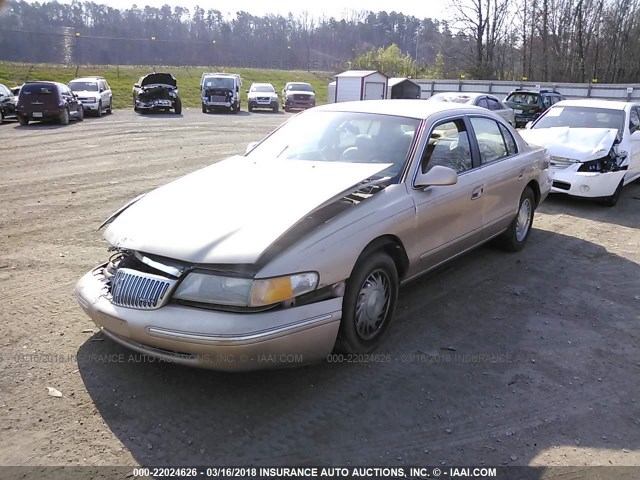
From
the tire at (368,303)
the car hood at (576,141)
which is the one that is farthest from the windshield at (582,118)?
the tire at (368,303)

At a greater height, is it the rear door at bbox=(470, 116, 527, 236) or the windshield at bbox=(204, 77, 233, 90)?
the windshield at bbox=(204, 77, 233, 90)

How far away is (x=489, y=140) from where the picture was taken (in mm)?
5438

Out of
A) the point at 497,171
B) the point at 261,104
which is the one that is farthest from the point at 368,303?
the point at 261,104

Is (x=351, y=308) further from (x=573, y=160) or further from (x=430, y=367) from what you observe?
(x=573, y=160)

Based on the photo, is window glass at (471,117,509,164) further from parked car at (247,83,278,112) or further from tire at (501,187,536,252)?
parked car at (247,83,278,112)

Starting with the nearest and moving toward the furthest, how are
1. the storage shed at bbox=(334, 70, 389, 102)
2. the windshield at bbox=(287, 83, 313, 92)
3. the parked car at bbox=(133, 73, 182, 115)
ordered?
the parked car at bbox=(133, 73, 182, 115)
the windshield at bbox=(287, 83, 313, 92)
the storage shed at bbox=(334, 70, 389, 102)

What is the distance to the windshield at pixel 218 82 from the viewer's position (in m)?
28.1

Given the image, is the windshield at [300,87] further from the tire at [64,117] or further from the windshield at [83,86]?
the tire at [64,117]

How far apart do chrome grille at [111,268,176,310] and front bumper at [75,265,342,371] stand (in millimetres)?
44

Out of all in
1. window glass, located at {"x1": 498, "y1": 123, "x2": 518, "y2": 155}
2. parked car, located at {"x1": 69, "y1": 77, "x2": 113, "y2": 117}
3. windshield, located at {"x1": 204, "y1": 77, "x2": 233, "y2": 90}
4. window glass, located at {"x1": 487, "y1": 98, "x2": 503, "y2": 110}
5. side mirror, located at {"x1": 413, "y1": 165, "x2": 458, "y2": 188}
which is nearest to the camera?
side mirror, located at {"x1": 413, "y1": 165, "x2": 458, "y2": 188}

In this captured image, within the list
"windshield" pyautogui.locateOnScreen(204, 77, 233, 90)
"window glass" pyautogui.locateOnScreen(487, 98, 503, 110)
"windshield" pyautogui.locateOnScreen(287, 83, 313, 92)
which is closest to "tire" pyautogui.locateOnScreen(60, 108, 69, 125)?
"windshield" pyautogui.locateOnScreen(204, 77, 233, 90)

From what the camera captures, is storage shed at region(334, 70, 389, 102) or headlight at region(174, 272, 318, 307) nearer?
headlight at region(174, 272, 318, 307)

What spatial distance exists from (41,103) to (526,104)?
59.3 ft

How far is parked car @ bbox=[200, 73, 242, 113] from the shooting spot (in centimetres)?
2798
